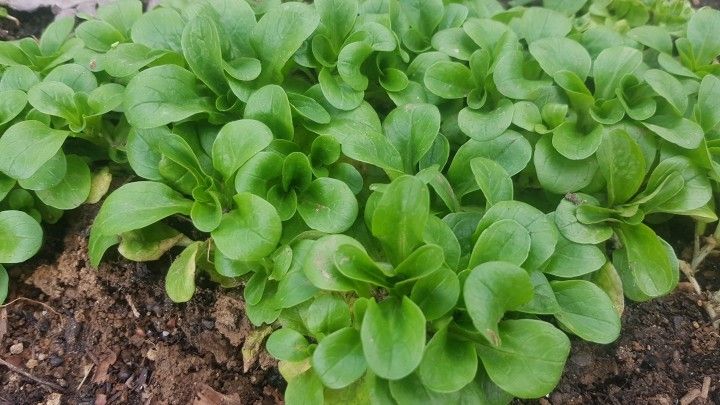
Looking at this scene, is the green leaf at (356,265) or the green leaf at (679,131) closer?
the green leaf at (356,265)

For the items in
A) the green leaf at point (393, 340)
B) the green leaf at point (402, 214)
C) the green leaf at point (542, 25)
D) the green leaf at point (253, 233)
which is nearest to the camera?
the green leaf at point (393, 340)

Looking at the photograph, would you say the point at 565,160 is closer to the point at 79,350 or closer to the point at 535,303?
the point at 535,303

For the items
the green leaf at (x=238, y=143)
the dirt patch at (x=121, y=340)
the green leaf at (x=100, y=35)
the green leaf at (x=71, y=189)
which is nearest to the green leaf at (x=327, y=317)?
the dirt patch at (x=121, y=340)

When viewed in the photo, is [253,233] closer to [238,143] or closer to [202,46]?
[238,143]

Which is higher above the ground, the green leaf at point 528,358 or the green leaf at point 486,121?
the green leaf at point 486,121

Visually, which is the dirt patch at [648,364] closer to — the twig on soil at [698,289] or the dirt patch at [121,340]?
the twig on soil at [698,289]

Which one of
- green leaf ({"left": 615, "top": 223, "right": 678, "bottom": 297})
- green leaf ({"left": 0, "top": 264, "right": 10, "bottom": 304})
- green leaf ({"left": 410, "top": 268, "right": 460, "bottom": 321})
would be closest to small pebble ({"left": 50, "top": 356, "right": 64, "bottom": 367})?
green leaf ({"left": 0, "top": 264, "right": 10, "bottom": 304})

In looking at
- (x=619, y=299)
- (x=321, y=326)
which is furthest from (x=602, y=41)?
(x=321, y=326)

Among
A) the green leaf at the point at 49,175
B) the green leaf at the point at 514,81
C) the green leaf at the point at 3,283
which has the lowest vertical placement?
the green leaf at the point at 3,283
